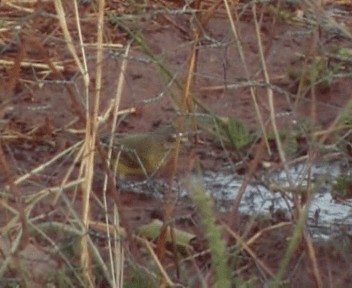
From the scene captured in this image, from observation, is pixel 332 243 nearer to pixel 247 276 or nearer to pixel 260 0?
pixel 247 276

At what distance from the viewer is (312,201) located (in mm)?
2408

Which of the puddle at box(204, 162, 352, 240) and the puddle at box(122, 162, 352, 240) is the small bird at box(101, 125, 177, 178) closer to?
the puddle at box(122, 162, 352, 240)

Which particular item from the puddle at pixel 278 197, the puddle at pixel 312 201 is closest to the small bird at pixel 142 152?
the puddle at pixel 278 197

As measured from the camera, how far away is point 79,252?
212 cm

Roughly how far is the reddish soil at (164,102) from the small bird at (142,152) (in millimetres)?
50

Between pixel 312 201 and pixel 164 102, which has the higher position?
pixel 312 201

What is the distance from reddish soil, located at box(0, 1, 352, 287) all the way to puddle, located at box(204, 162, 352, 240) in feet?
0.19

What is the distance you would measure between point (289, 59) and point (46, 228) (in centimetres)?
162

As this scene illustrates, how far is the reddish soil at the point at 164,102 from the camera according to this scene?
223cm

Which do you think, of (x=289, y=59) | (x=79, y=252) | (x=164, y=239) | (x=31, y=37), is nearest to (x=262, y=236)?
(x=164, y=239)

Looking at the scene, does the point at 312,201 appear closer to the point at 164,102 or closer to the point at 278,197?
the point at 278,197

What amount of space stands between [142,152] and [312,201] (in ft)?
1.47

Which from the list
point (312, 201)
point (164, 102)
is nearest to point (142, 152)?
point (312, 201)

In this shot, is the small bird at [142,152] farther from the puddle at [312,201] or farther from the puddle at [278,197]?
the puddle at [312,201]
